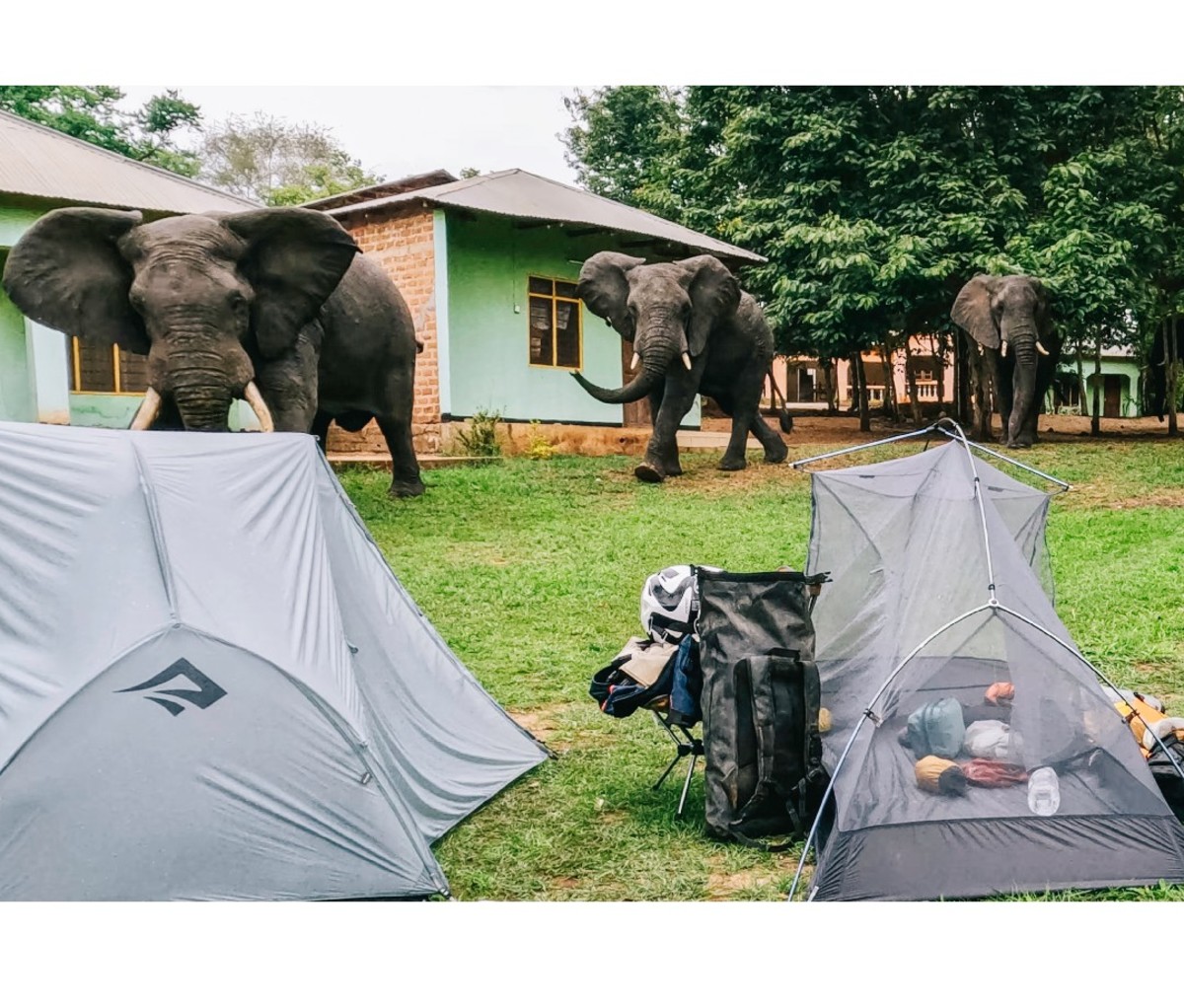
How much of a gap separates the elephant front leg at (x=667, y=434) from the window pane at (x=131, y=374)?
14.6 ft

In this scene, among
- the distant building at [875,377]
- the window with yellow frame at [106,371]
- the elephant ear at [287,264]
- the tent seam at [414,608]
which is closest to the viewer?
the tent seam at [414,608]

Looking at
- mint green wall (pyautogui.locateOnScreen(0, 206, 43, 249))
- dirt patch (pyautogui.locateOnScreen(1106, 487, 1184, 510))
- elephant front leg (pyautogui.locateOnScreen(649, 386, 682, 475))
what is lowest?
dirt patch (pyautogui.locateOnScreen(1106, 487, 1184, 510))

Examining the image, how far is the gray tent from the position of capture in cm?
328

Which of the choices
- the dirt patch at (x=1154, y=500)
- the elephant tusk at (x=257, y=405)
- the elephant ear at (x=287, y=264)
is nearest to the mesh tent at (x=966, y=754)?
the elephant tusk at (x=257, y=405)

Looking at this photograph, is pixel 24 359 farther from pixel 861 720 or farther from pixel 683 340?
pixel 861 720

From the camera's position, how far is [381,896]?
11.4 feet

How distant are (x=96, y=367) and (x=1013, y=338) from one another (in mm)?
8255

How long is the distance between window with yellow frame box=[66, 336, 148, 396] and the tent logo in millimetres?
7714

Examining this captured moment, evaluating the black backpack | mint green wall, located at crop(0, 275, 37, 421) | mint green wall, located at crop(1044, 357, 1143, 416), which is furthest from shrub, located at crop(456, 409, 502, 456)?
the black backpack

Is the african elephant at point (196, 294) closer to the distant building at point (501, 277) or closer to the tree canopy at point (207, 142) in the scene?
the tree canopy at point (207, 142)

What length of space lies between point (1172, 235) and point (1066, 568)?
486cm

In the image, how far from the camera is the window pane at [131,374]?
1084 cm

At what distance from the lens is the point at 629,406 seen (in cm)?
1448

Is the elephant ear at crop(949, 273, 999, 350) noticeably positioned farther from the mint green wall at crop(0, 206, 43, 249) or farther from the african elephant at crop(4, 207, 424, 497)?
the mint green wall at crop(0, 206, 43, 249)
